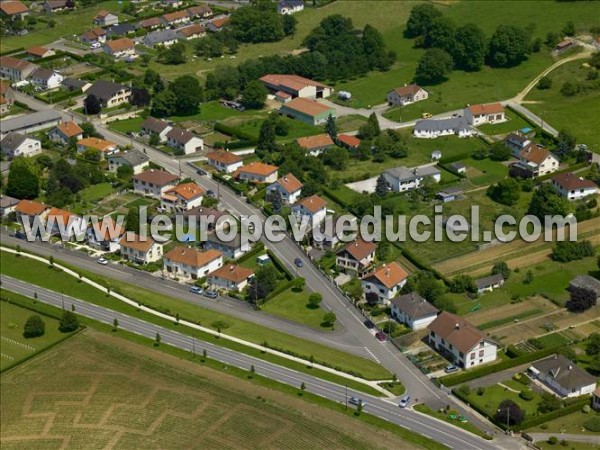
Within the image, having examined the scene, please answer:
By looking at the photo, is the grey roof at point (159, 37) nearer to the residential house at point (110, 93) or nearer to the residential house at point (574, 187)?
the residential house at point (110, 93)

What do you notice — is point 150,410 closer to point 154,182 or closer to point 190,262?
point 190,262

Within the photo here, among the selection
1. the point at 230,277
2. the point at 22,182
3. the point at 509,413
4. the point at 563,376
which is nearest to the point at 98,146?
the point at 22,182

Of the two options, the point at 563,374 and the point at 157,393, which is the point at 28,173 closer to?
the point at 157,393

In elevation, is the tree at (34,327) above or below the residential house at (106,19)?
below

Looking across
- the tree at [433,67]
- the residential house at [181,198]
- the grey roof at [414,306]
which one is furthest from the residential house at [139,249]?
the tree at [433,67]

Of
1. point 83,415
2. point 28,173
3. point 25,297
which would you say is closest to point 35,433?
point 83,415

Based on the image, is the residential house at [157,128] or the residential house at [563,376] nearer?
the residential house at [563,376]

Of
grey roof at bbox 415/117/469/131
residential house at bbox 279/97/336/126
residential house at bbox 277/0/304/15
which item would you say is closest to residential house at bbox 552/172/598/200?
grey roof at bbox 415/117/469/131

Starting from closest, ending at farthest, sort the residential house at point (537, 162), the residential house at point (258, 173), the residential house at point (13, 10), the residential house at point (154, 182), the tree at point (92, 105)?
1. the residential house at point (537, 162)
2. the residential house at point (154, 182)
3. the residential house at point (258, 173)
4. the tree at point (92, 105)
5. the residential house at point (13, 10)
